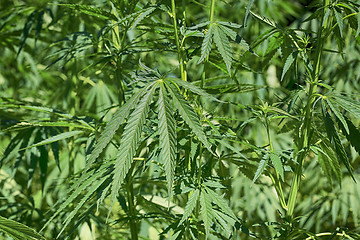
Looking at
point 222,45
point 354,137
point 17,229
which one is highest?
point 222,45

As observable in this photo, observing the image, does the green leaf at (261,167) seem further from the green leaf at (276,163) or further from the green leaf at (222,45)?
the green leaf at (222,45)

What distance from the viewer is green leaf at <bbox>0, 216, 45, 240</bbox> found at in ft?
1.88

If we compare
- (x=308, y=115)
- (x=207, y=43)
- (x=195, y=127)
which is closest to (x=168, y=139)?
(x=195, y=127)

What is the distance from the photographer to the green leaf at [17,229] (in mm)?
572

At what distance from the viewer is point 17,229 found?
22.7 inches

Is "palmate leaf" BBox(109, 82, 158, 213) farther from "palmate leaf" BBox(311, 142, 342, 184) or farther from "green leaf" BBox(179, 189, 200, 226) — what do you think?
"palmate leaf" BBox(311, 142, 342, 184)

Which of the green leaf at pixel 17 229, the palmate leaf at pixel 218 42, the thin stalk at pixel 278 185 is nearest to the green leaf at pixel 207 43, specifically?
the palmate leaf at pixel 218 42

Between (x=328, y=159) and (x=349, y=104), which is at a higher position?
(x=349, y=104)

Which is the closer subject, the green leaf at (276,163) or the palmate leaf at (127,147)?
the palmate leaf at (127,147)

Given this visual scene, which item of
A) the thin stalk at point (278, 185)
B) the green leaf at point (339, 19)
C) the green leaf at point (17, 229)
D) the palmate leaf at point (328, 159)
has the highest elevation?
the green leaf at point (339, 19)

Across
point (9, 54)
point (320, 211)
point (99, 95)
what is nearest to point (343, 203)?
point (320, 211)

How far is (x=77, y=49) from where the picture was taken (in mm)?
749

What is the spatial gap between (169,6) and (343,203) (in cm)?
109

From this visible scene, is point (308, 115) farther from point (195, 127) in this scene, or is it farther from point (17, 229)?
point (17, 229)
